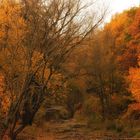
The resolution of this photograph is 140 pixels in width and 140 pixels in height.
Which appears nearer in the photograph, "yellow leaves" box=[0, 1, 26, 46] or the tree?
"yellow leaves" box=[0, 1, 26, 46]

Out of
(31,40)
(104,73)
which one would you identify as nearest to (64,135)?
(104,73)

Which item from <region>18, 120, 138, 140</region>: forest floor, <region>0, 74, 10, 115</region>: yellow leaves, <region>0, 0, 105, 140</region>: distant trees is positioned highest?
<region>0, 0, 105, 140</region>: distant trees

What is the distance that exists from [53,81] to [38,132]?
33.3ft

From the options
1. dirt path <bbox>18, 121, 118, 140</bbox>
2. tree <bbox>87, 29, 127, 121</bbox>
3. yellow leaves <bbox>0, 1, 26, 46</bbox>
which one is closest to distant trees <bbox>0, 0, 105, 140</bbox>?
yellow leaves <bbox>0, 1, 26, 46</bbox>

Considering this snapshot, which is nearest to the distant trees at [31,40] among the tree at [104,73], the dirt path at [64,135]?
the dirt path at [64,135]

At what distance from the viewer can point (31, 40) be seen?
21891 millimetres

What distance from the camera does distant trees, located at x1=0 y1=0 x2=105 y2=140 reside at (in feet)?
71.1

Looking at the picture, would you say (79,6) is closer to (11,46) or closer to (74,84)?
(11,46)

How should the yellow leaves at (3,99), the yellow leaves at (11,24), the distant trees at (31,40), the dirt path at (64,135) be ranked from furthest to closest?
the dirt path at (64,135) < the yellow leaves at (3,99) < the yellow leaves at (11,24) < the distant trees at (31,40)

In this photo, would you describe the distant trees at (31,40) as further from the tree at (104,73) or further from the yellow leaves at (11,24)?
the tree at (104,73)

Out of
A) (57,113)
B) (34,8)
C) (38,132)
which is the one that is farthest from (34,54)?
(57,113)

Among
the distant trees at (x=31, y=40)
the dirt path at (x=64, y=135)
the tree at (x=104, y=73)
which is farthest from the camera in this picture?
the tree at (x=104, y=73)

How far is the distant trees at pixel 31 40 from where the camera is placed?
2167 centimetres

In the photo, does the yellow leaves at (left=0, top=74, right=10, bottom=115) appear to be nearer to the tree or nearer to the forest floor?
the forest floor
